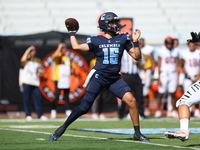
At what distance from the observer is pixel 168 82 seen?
13734 millimetres

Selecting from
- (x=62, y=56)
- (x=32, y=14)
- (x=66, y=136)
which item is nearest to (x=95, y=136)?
(x=66, y=136)

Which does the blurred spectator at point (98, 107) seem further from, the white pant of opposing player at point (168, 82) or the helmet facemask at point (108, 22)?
the helmet facemask at point (108, 22)

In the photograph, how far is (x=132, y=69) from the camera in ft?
41.5

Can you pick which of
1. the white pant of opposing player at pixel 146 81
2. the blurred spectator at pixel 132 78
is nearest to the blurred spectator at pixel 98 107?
the blurred spectator at pixel 132 78

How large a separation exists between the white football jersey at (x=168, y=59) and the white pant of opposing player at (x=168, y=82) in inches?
4.2

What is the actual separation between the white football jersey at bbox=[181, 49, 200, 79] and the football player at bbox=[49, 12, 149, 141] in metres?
6.44

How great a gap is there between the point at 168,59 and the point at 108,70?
22.4ft

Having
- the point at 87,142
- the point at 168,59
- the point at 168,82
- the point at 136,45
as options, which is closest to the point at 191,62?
the point at 168,59

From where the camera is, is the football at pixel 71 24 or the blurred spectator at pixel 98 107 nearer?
the football at pixel 71 24

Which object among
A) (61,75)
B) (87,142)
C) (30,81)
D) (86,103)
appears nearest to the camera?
(87,142)

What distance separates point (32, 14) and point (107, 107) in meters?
8.04

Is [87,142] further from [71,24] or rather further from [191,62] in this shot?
[191,62]

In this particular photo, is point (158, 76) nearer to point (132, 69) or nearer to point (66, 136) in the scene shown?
point (132, 69)

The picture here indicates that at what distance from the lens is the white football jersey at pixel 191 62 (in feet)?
44.1
